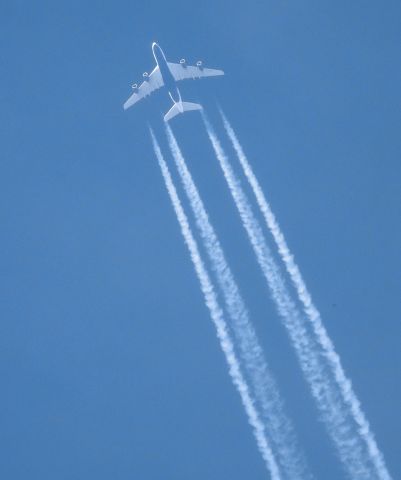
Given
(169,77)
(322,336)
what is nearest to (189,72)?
(169,77)

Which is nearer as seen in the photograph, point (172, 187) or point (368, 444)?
point (368, 444)

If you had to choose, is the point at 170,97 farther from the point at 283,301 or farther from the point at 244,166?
the point at 283,301

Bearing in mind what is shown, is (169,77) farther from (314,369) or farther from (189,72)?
(314,369)

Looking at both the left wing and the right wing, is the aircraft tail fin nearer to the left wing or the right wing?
the left wing

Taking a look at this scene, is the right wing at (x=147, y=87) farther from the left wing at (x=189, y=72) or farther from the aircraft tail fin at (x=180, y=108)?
the aircraft tail fin at (x=180, y=108)

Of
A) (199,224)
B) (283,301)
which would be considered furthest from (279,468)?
(199,224)

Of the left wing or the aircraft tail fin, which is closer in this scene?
the aircraft tail fin
